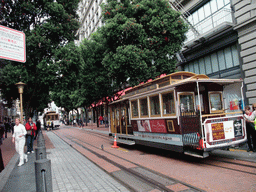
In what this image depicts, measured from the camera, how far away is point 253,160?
22.0 feet

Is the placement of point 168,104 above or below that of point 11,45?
below

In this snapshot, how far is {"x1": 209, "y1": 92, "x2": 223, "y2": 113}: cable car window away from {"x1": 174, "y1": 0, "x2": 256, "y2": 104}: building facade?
201 inches

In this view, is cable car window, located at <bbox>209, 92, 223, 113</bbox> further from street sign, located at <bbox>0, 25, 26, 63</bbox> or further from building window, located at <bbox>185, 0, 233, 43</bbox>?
building window, located at <bbox>185, 0, 233, 43</bbox>

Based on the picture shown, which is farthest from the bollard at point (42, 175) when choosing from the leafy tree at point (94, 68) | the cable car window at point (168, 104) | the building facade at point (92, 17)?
the building facade at point (92, 17)

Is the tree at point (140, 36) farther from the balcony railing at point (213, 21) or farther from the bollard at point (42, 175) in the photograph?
the bollard at point (42, 175)

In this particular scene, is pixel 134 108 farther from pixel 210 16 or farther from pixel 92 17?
pixel 92 17

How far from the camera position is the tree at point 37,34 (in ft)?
42.5

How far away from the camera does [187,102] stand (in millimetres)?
7984

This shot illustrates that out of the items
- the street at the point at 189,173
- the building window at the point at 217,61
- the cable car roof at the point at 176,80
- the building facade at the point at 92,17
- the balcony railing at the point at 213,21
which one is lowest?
the street at the point at 189,173

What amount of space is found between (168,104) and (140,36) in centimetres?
705

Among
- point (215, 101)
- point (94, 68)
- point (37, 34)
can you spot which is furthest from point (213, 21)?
point (37, 34)

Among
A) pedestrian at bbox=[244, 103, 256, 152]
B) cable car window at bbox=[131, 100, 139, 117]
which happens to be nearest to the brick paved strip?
cable car window at bbox=[131, 100, 139, 117]

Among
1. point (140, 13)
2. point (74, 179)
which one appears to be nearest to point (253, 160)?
point (74, 179)

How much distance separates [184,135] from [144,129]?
9.06 feet
